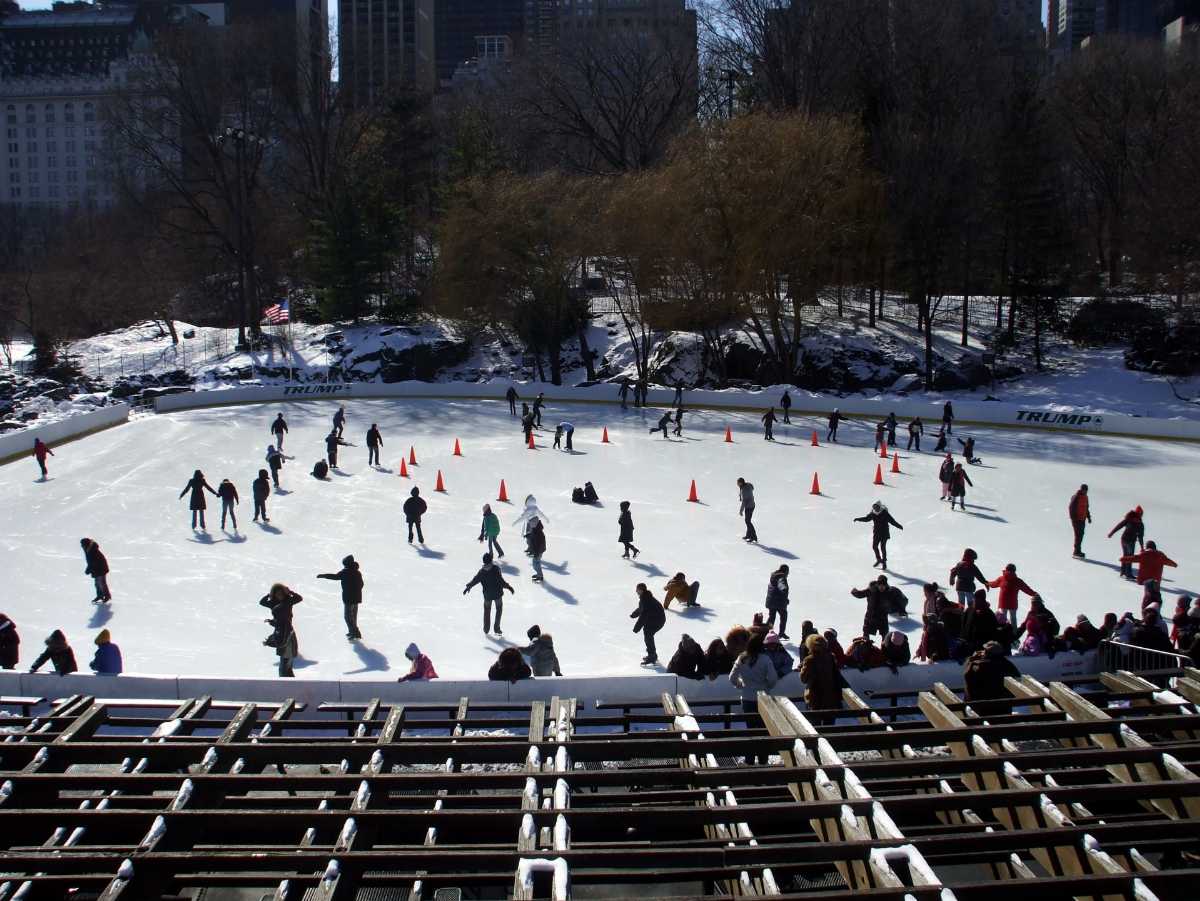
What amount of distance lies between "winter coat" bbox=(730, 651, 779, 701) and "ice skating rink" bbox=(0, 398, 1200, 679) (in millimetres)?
3417

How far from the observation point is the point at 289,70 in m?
53.6

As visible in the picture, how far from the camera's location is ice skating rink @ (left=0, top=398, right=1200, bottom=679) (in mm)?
13070

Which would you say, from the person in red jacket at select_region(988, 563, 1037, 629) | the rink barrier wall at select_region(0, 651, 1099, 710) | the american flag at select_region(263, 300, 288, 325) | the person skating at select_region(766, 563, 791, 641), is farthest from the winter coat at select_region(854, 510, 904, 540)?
the american flag at select_region(263, 300, 288, 325)

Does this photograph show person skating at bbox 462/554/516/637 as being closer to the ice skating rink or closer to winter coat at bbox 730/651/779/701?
the ice skating rink

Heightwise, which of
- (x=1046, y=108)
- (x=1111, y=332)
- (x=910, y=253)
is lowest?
(x=1111, y=332)

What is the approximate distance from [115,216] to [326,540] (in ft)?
181

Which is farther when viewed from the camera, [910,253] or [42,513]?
[910,253]

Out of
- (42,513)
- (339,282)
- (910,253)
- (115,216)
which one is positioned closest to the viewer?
(42,513)

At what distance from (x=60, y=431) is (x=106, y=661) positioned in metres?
19.1

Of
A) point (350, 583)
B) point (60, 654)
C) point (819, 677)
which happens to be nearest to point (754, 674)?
point (819, 677)

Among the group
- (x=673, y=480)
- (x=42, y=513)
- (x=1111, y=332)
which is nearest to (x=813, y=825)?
(x=673, y=480)

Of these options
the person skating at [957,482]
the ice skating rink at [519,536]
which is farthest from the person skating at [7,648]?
the person skating at [957,482]

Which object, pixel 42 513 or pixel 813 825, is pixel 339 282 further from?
pixel 813 825

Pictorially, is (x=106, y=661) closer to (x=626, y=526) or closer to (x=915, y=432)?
(x=626, y=526)
